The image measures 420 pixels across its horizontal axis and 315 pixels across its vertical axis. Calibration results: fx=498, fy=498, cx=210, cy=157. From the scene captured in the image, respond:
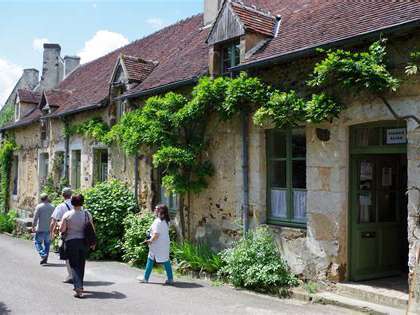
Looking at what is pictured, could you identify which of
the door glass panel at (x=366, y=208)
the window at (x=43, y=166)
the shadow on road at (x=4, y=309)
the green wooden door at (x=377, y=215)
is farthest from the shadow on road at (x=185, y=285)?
the window at (x=43, y=166)

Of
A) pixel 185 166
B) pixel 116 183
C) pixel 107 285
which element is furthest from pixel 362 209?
pixel 116 183

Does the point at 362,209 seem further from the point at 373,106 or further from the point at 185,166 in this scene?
the point at 185,166

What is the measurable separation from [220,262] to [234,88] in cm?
309

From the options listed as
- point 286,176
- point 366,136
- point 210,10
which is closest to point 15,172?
point 210,10

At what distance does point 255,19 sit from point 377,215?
4.31 meters

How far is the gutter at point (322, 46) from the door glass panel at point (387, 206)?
2522 mm

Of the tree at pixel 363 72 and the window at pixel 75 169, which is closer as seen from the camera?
the tree at pixel 363 72

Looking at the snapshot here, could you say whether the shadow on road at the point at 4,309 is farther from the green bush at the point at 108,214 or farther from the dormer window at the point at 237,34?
the dormer window at the point at 237,34

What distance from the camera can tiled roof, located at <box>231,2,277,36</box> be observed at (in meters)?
9.31

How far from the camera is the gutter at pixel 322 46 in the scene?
643 cm

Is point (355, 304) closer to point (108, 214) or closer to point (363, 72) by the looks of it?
point (363, 72)

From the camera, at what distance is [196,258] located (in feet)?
30.6

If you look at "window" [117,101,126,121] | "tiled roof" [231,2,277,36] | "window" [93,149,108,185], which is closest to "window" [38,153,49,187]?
Answer: "window" [93,149,108,185]

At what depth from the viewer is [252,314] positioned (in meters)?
6.56
